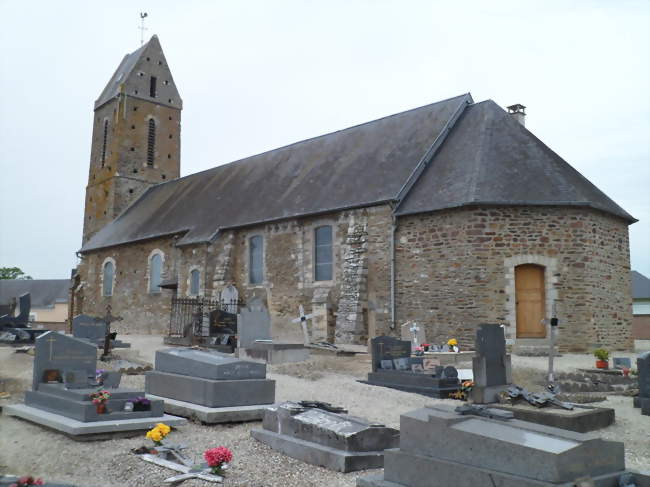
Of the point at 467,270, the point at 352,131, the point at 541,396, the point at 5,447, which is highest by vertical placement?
the point at 352,131

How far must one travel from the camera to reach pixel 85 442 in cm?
630

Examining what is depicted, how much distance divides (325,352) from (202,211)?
11.6m

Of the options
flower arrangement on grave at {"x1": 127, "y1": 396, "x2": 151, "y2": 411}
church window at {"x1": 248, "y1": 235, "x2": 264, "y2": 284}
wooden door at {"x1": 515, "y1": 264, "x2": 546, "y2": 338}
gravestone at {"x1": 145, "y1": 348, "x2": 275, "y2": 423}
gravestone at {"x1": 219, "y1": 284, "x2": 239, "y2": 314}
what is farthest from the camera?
church window at {"x1": 248, "y1": 235, "x2": 264, "y2": 284}

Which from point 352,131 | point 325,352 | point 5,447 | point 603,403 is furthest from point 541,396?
point 352,131

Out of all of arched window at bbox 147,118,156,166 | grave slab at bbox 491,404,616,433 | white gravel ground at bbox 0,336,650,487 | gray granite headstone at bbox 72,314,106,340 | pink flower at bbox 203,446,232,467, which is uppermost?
arched window at bbox 147,118,156,166

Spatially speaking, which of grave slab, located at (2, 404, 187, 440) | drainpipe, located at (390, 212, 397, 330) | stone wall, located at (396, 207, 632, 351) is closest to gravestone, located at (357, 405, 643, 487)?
grave slab, located at (2, 404, 187, 440)

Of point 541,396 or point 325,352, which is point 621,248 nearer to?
point 325,352

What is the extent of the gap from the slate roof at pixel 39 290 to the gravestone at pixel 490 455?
54703 mm

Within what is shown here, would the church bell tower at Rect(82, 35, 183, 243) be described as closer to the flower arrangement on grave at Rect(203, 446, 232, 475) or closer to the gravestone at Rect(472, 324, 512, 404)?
the gravestone at Rect(472, 324, 512, 404)

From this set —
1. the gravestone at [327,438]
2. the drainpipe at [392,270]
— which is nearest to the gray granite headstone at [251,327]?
the drainpipe at [392,270]

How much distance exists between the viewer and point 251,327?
46.1 ft

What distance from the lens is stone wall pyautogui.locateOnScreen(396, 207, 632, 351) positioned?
15.1 m

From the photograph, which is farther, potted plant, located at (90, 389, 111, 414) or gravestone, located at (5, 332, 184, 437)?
potted plant, located at (90, 389, 111, 414)

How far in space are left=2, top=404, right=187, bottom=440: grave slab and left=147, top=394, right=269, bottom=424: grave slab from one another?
0.25 m
